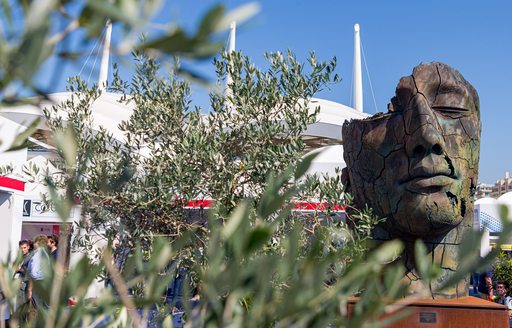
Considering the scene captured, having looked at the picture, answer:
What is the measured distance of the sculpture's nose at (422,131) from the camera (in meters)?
6.11

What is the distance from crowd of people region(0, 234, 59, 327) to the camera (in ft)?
4.02

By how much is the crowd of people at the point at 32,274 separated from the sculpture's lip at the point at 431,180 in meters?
3.61

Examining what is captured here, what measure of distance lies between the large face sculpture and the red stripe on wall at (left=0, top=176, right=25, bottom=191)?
920cm

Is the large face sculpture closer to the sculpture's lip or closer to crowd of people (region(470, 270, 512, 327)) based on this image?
the sculpture's lip

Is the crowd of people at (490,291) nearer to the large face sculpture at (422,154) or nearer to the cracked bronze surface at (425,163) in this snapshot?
the cracked bronze surface at (425,163)

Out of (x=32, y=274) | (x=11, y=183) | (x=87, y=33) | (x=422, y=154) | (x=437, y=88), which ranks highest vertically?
(x=437, y=88)

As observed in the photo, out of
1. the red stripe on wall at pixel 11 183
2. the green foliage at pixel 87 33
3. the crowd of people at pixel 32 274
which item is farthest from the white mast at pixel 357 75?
the green foliage at pixel 87 33

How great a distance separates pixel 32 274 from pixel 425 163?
4.12 metres

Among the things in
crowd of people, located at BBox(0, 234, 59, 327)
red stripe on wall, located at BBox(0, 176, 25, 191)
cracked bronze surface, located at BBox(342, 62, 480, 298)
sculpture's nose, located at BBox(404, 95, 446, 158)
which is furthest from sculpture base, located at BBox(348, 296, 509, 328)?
red stripe on wall, located at BBox(0, 176, 25, 191)

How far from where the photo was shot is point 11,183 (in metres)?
13.6

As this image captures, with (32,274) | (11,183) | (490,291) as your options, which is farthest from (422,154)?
(11,183)

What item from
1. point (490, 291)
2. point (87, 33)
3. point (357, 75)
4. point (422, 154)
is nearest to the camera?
point (87, 33)

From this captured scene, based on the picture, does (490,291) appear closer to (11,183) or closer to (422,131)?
(422,131)

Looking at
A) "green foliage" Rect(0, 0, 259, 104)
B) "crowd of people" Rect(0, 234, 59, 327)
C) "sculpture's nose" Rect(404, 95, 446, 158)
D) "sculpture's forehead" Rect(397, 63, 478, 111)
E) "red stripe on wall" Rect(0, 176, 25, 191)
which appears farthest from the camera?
"red stripe on wall" Rect(0, 176, 25, 191)
